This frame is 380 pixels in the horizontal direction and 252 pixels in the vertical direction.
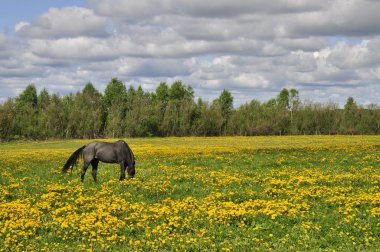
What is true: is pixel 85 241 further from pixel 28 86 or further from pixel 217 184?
pixel 28 86

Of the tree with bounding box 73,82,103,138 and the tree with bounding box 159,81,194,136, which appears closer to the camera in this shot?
the tree with bounding box 73,82,103,138

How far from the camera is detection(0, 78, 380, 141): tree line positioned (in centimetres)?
10467

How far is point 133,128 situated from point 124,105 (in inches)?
409

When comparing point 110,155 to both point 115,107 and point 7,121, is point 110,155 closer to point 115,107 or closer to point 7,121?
point 7,121

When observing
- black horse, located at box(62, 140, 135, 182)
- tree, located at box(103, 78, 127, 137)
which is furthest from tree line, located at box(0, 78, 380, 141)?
black horse, located at box(62, 140, 135, 182)

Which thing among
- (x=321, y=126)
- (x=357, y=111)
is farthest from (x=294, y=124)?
(x=357, y=111)

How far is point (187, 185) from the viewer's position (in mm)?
19781

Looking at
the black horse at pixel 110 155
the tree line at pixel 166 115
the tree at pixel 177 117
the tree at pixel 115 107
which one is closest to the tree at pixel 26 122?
the tree line at pixel 166 115

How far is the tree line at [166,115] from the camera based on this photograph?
105 m

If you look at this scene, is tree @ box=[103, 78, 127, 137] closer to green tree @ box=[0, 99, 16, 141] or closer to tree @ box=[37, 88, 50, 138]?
tree @ box=[37, 88, 50, 138]

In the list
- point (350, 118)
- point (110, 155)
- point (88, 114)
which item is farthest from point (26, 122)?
point (350, 118)

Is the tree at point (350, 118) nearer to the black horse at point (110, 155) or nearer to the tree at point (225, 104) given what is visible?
the tree at point (225, 104)

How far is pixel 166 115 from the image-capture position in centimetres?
11269

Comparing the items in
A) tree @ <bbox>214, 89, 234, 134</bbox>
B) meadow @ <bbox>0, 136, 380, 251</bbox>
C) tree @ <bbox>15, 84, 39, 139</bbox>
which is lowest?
meadow @ <bbox>0, 136, 380, 251</bbox>
